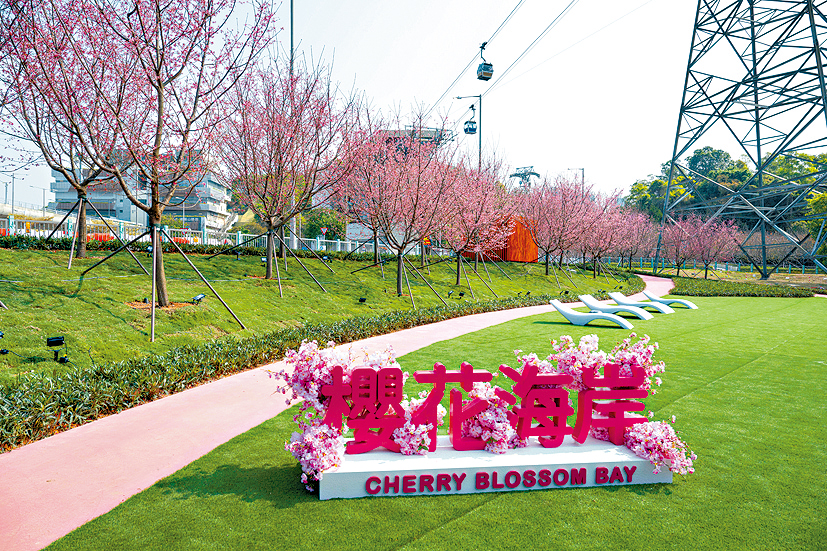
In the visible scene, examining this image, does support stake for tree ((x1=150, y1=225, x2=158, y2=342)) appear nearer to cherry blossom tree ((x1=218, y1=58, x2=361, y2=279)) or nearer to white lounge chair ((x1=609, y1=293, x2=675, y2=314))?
cherry blossom tree ((x1=218, y1=58, x2=361, y2=279))

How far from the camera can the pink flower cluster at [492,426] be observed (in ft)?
13.8

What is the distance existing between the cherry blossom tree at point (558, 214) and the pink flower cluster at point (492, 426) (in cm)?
2475

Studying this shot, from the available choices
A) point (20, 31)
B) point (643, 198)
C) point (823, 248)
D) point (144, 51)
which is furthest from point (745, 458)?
point (643, 198)

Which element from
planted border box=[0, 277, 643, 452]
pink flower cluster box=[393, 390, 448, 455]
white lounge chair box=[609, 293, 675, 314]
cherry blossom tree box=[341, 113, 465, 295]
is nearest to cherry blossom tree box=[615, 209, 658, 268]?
white lounge chair box=[609, 293, 675, 314]

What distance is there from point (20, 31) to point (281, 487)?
10.7 m

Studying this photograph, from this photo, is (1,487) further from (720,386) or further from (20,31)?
(20,31)

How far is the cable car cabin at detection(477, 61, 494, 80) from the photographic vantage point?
64.1 ft

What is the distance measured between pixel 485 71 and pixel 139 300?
1586 cm

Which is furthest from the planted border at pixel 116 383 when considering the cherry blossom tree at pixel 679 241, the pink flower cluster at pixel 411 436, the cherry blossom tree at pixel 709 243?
the cherry blossom tree at pixel 679 241

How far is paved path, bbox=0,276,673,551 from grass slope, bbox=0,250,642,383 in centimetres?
189

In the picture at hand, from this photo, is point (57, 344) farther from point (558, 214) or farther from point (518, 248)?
point (518, 248)

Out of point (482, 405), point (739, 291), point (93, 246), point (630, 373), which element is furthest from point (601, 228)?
point (482, 405)

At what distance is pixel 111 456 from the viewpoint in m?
4.56

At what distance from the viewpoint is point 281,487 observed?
397 cm
